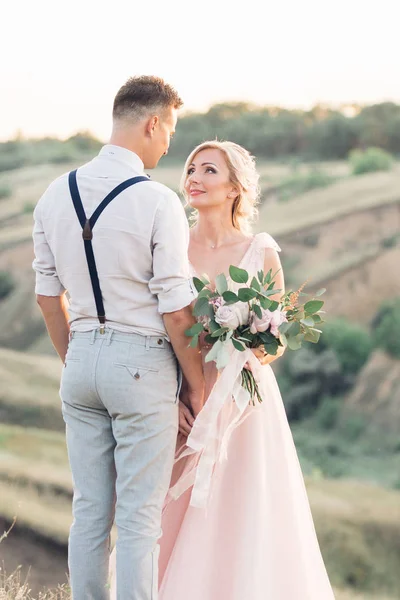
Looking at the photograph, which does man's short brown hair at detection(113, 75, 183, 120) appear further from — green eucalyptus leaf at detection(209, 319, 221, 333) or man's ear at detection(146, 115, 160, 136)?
green eucalyptus leaf at detection(209, 319, 221, 333)

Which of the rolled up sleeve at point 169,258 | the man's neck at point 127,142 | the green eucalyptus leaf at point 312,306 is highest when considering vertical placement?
the man's neck at point 127,142

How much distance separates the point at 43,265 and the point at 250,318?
68 centimetres

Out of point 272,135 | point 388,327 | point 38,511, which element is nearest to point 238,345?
point 38,511

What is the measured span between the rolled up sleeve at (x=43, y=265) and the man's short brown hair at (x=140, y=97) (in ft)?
1.26

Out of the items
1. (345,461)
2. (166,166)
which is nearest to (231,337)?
(345,461)

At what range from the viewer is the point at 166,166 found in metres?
21.1

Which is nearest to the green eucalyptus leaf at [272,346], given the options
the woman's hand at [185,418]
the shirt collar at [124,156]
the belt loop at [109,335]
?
the woman's hand at [185,418]

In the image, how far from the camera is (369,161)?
23.2 m

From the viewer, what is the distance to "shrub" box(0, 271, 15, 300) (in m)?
20.9

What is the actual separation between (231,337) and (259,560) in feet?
2.71

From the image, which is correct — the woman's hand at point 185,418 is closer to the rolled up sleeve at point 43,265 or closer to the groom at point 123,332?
the groom at point 123,332

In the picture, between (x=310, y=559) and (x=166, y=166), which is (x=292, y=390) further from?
(x=310, y=559)

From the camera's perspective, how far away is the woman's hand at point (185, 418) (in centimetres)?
306

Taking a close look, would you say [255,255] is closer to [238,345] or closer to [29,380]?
[238,345]
